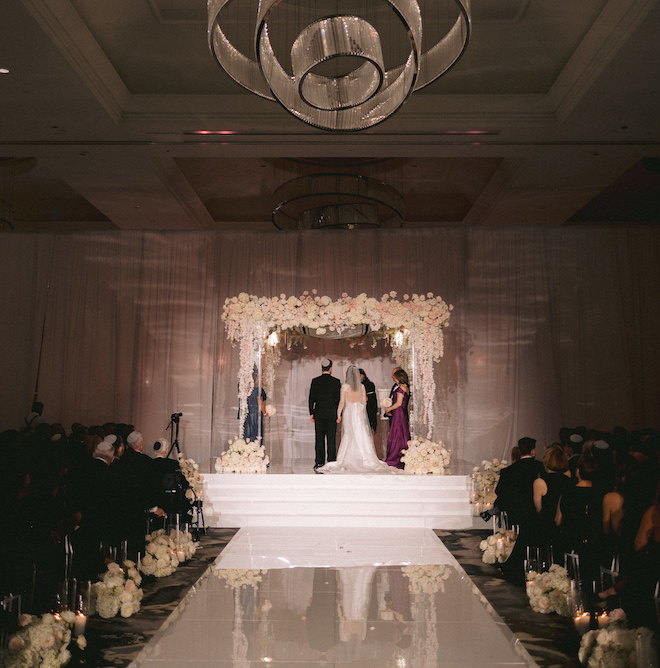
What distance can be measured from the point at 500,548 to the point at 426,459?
3.32 metres

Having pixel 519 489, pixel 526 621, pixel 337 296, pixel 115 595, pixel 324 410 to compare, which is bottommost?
pixel 526 621

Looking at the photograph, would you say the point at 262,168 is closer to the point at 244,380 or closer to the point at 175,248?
the point at 175,248

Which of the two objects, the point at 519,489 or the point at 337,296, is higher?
the point at 337,296

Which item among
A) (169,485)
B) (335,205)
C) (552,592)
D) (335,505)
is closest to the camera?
(552,592)

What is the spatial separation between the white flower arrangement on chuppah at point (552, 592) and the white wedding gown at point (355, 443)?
496 centimetres

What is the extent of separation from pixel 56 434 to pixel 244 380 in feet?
9.65

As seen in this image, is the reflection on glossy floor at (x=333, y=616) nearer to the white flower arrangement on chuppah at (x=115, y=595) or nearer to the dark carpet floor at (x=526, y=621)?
the dark carpet floor at (x=526, y=621)

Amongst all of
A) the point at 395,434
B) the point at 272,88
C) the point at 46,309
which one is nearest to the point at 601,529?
the point at 272,88

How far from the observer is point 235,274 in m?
12.8

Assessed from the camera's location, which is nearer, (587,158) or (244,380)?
(587,158)

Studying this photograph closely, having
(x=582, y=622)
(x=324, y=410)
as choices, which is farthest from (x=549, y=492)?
(x=324, y=410)

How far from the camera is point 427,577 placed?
5.76 m

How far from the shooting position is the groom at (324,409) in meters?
10.8

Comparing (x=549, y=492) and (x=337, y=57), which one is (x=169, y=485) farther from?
(x=337, y=57)
